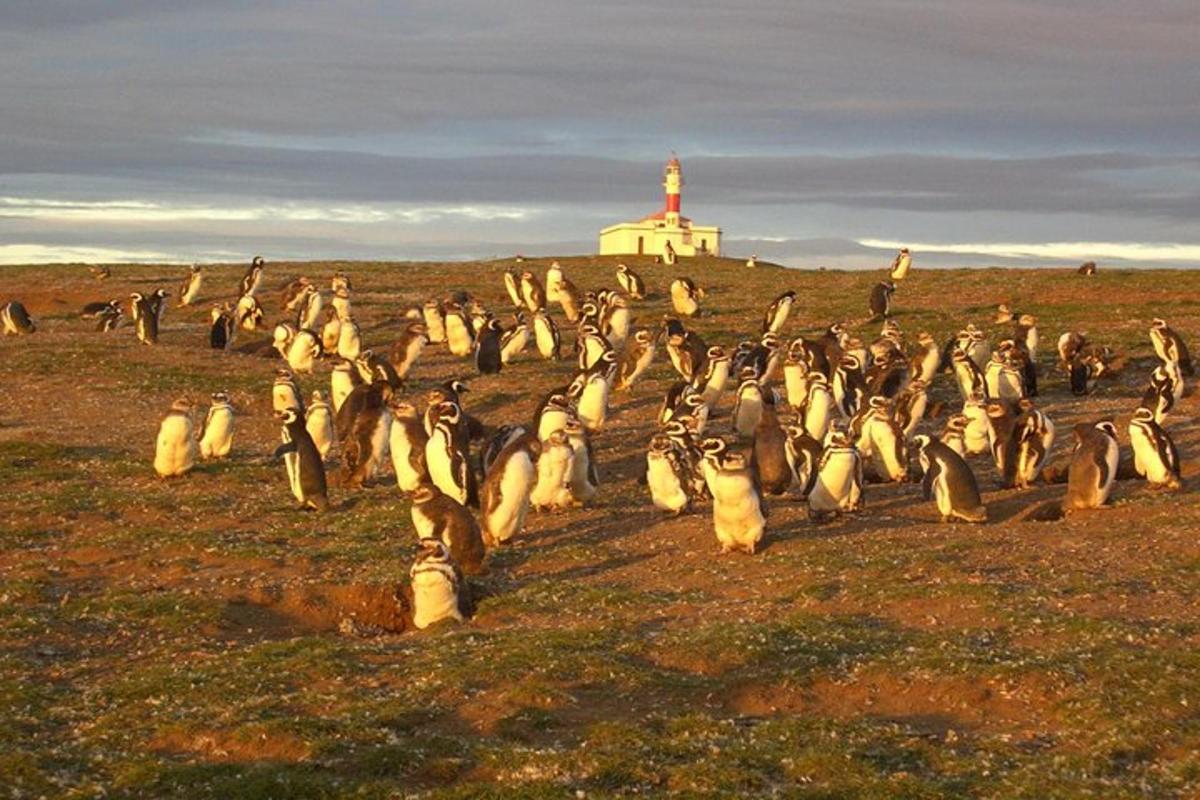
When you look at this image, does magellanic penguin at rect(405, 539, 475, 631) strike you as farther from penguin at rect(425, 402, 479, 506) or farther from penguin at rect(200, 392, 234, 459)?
penguin at rect(200, 392, 234, 459)

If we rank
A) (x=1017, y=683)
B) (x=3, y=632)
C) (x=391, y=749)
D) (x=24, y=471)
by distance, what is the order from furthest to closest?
(x=24, y=471) < (x=3, y=632) < (x=1017, y=683) < (x=391, y=749)

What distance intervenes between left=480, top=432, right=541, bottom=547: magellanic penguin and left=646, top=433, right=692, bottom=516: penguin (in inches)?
72.3

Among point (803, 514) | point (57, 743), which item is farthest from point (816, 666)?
point (803, 514)

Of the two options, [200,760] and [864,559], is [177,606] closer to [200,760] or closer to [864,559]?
[200,760]

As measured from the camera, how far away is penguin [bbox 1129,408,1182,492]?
20.8 meters

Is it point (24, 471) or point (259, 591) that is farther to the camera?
point (24, 471)

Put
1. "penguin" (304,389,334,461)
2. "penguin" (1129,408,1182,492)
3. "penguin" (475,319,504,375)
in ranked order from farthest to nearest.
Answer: "penguin" (475,319,504,375) < "penguin" (304,389,334,461) < "penguin" (1129,408,1182,492)

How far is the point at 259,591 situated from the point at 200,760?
538cm

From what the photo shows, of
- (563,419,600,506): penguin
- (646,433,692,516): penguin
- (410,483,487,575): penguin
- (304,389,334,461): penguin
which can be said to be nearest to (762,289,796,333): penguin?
(304,389,334,461): penguin

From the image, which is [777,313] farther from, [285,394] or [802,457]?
[802,457]

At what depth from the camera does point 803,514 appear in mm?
19938

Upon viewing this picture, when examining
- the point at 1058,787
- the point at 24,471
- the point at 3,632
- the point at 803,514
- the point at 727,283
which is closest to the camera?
the point at 1058,787

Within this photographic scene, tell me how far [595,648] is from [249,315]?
91.5 ft

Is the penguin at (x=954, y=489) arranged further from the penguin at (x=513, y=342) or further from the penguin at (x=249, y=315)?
the penguin at (x=249, y=315)
